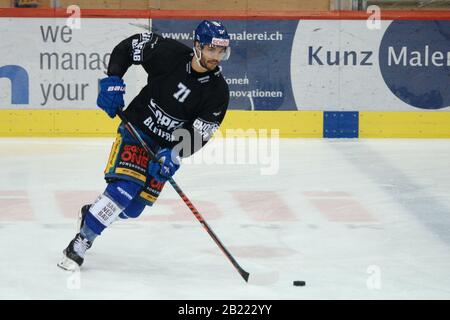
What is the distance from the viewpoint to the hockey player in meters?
5.22

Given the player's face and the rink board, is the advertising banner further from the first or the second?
the player's face

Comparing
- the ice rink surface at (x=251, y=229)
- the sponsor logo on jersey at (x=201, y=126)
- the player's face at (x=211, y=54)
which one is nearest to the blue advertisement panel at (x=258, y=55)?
the ice rink surface at (x=251, y=229)

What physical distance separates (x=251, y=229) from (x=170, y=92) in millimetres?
1460

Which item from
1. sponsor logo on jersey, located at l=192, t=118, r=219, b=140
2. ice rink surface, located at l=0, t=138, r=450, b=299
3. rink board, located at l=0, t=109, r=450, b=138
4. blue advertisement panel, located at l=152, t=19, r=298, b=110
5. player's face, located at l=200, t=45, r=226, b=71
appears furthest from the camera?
blue advertisement panel, located at l=152, t=19, r=298, b=110

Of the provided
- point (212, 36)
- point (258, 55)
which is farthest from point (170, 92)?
point (258, 55)

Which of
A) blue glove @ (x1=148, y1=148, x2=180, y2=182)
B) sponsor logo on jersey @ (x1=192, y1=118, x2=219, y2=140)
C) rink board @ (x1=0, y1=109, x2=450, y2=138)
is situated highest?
sponsor logo on jersey @ (x1=192, y1=118, x2=219, y2=140)

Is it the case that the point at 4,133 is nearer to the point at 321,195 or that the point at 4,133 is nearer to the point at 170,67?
the point at 321,195

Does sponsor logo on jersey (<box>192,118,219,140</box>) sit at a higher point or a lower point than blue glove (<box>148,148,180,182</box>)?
higher

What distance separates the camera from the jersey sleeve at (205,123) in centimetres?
536

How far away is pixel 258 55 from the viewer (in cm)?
1106

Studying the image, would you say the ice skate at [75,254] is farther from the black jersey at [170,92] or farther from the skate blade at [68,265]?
the black jersey at [170,92]

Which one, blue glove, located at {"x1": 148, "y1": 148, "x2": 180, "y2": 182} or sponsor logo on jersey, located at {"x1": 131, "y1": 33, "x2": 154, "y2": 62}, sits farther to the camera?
sponsor logo on jersey, located at {"x1": 131, "y1": 33, "x2": 154, "y2": 62}

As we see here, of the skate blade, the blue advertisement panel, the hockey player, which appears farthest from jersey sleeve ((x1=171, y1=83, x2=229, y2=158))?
the blue advertisement panel

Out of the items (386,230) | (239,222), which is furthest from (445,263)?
(239,222)
